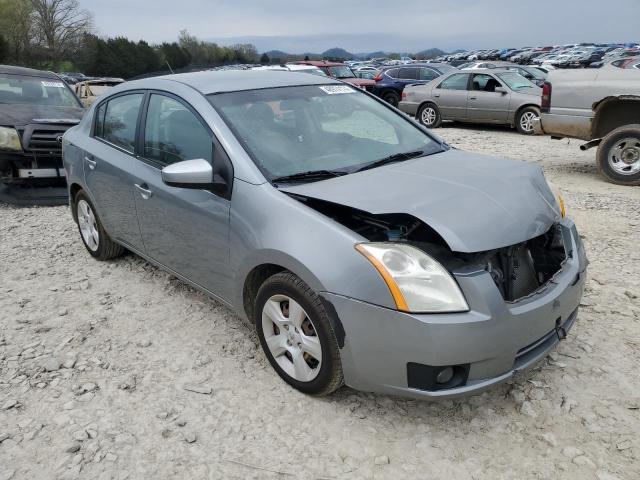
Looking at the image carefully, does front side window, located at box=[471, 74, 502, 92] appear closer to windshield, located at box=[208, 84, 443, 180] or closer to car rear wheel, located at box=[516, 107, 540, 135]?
car rear wheel, located at box=[516, 107, 540, 135]

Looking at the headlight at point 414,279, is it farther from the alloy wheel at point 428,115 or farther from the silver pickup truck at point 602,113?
the alloy wheel at point 428,115

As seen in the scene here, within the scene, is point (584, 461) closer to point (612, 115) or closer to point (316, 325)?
point (316, 325)

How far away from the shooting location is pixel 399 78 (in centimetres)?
1731

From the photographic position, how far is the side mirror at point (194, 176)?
116 inches

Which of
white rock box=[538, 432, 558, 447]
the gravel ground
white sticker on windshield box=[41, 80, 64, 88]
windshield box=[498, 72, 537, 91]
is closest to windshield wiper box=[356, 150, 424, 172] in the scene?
the gravel ground

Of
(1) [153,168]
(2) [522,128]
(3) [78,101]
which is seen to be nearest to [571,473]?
(1) [153,168]

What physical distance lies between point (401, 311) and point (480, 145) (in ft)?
29.3

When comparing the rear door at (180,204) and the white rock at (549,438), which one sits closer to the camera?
the white rock at (549,438)

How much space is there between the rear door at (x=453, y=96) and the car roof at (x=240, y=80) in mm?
9457

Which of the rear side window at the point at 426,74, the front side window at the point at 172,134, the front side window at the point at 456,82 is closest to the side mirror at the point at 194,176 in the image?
the front side window at the point at 172,134

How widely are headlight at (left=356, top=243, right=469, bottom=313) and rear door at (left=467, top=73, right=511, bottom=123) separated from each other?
422 inches

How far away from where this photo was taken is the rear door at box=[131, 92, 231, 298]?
3146 mm

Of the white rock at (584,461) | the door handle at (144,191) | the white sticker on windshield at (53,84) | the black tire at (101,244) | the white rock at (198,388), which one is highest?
the white sticker on windshield at (53,84)

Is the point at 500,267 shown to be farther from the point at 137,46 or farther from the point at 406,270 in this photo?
the point at 137,46
